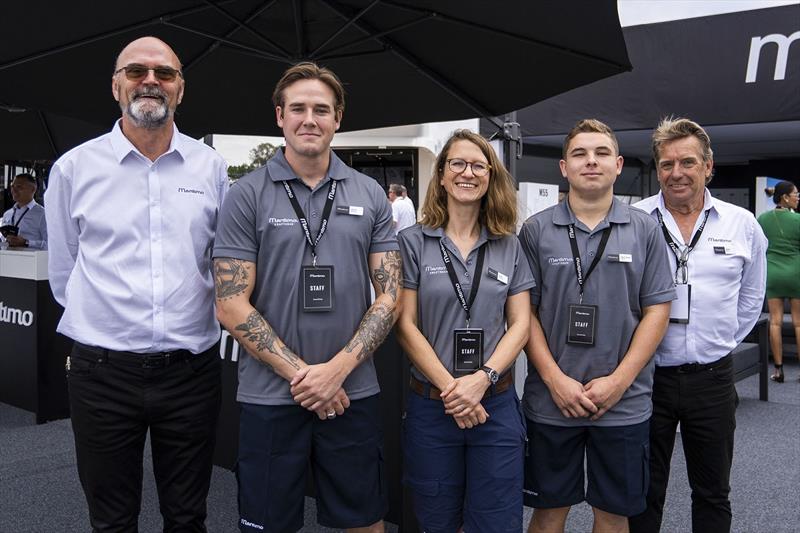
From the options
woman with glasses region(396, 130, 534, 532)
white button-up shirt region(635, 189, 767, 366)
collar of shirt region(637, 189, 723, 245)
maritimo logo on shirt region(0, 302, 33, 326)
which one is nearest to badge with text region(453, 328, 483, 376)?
woman with glasses region(396, 130, 534, 532)

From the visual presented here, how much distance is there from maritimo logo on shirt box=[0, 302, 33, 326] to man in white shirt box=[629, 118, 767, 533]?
4258 mm

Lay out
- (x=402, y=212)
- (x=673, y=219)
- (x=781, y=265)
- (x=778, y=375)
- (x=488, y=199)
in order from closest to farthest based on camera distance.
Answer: (x=488, y=199) < (x=673, y=219) < (x=778, y=375) < (x=781, y=265) < (x=402, y=212)

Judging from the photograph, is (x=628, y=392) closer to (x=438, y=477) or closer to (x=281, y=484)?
(x=438, y=477)

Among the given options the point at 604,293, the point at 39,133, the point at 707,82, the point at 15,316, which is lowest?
the point at 15,316

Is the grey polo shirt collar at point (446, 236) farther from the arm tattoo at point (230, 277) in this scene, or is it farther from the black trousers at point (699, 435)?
the black trousers at point (699, 435)

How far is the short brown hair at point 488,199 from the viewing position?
217 cm

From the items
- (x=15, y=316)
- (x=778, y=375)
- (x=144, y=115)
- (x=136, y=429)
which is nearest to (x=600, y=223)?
(x=144, y=115)

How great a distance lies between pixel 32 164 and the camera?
10328 millimetres

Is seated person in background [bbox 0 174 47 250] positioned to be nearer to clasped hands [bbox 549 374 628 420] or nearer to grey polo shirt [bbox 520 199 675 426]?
grey polo shirt [bbox 520 199 675 426]

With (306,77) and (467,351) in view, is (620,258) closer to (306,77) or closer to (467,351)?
(467,351)

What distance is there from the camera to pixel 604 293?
212 centimetres

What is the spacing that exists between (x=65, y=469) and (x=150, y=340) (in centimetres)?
230

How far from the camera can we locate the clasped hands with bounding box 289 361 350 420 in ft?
6.17

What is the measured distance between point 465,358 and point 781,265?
5.68 m
